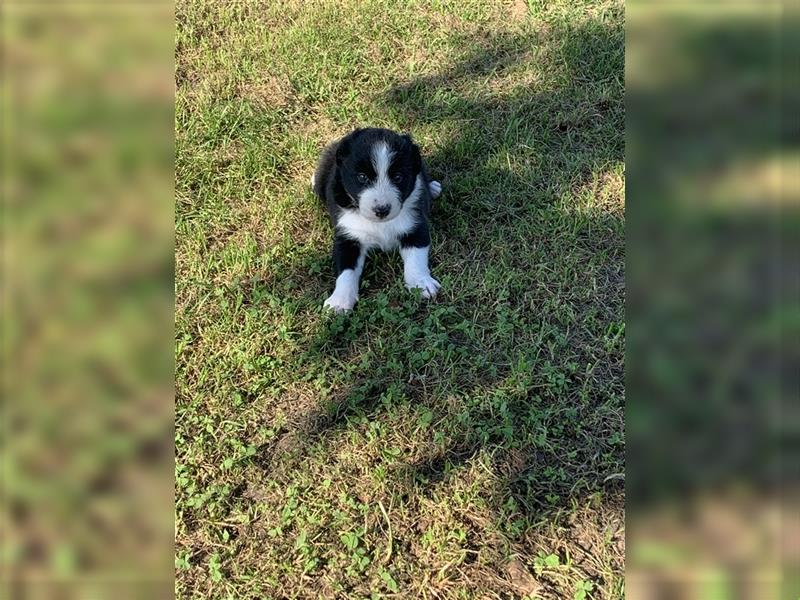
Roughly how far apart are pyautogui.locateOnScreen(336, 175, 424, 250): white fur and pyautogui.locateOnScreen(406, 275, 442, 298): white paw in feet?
1.01

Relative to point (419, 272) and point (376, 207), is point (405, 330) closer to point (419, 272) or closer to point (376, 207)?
point (419, 272)

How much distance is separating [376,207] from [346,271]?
43 cm

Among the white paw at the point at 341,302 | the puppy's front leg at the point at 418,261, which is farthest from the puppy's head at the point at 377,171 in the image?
the white paw at the point at 341,302

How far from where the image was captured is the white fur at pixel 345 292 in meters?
3.76

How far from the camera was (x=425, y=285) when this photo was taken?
3867 millimetres
